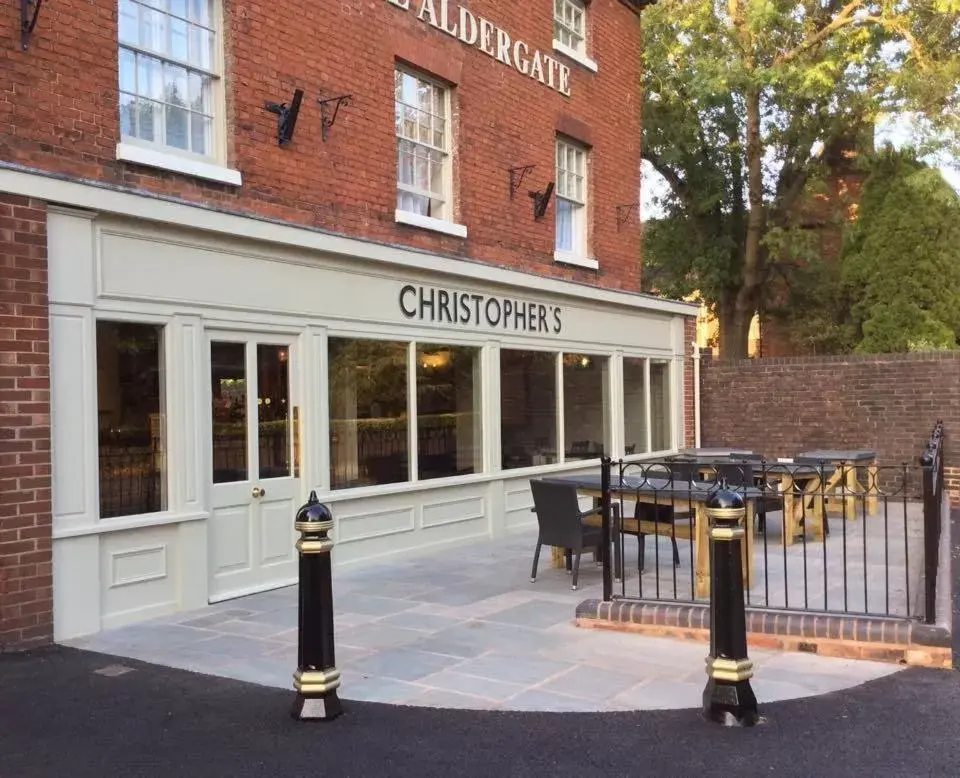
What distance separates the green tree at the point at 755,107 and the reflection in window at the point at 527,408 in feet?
29.5

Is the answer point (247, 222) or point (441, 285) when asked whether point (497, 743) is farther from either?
point (441, 285)

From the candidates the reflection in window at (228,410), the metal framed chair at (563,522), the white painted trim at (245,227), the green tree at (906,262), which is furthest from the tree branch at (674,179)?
the reflection in window at (228,410)

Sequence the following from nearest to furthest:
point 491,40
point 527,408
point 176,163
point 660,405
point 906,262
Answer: point 176,163, point 491,40, point 527,408, point 660,405, point 906,262

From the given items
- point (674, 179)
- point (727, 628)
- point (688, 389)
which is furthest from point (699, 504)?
point (674, 179)

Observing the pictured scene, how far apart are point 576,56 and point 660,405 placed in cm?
554

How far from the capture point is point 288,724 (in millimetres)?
4609

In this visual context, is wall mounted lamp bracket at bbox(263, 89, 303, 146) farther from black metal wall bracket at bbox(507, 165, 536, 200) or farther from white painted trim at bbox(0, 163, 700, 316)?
black metal wall bracket at bbox(507, 165, 536, 200)

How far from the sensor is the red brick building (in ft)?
21.4

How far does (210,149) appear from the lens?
817 centimetres

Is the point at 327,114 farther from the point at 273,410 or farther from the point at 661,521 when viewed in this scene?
the point at 661,521

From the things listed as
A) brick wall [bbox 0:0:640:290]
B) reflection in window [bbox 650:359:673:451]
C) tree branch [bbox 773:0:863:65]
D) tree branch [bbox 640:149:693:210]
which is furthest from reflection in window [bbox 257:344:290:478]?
tree branch [bbox 640:149:693:210]

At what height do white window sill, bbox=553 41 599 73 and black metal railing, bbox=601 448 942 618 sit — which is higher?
white window sill, bbox=553 41 599 73

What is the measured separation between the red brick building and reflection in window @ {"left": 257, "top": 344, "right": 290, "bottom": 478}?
23 mm

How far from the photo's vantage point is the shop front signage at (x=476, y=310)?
389 inches
